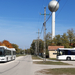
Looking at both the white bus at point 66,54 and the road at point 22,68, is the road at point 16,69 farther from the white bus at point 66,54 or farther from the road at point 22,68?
the white bus at point 66,54

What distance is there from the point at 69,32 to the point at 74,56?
102 feet

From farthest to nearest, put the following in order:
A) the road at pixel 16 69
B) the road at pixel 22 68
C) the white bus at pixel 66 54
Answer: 1. the white bus at pixel 66 54
2. the road at pixel 22 68
3. the road at pixel 16 69

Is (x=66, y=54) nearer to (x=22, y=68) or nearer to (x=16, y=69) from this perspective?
(x=22, y=68)

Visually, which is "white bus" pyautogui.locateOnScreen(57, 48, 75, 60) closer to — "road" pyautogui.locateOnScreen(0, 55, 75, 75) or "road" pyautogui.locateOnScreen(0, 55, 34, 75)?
"road" pyautogui.locateOnScreen(0, 55, 75, 75)

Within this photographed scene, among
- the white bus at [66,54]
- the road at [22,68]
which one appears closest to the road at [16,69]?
the road at [22,68]

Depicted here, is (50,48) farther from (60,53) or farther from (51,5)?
(51,5)

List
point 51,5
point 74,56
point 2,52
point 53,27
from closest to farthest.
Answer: point 2,52
point 74,56
point 51,5
point 53,27

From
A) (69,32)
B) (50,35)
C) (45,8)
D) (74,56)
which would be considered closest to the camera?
(45,8)

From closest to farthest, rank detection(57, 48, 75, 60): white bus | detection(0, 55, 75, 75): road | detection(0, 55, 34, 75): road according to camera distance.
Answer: detection(0, 55, 34, 75): road, detection(0, 55, 75, 75): road, detection(57, 48, 75, 60): white bus

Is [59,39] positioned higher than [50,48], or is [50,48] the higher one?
[59,39]

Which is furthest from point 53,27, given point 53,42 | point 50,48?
point 50,48

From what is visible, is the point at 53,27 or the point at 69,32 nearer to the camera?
the point at 69,32

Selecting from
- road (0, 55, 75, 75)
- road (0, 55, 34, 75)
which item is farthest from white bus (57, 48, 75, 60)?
road (0, 55, 34, 75)

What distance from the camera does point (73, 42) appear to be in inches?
2628
